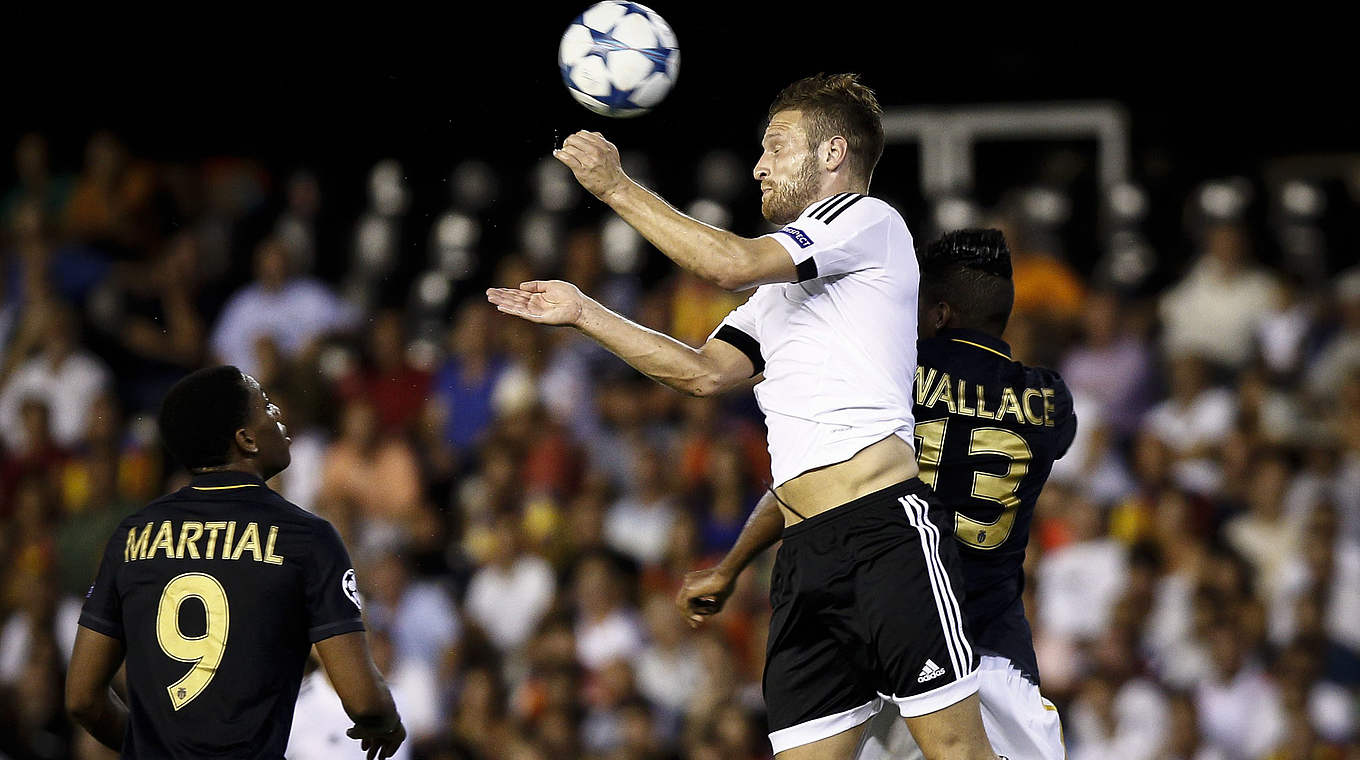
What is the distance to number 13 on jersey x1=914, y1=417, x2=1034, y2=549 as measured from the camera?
440 cm

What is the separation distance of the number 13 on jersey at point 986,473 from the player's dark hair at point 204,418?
1775mm

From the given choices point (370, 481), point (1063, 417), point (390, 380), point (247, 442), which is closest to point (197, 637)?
point (247, 442)

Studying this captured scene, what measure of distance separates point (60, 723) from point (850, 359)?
20.4ft

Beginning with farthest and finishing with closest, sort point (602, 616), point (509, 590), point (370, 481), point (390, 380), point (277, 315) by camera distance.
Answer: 1. point (277, 315)
2. point (390, 380)
3. point (370, 481)
4. point (509, 590)
5. point (602, 616)

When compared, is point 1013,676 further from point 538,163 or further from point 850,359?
point 538,163

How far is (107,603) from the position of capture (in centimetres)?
416

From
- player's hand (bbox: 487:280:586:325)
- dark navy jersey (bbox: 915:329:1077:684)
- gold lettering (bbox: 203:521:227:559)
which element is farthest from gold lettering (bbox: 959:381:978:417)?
gold lettering (bbox: 203:521:227:559)

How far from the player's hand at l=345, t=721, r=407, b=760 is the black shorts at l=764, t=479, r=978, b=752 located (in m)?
0.96

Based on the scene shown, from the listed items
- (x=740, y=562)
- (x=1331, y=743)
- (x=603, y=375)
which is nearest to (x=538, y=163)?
(x=603, y=375)

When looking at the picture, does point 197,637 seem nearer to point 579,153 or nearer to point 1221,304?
point 579,153

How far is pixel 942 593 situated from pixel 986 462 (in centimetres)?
55

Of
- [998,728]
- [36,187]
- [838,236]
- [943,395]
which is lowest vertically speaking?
[998,728]

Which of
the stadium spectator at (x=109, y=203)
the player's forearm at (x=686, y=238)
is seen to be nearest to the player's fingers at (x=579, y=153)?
the player's forearm at (x=686, y=238)

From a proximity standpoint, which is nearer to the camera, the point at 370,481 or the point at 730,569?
the point at 730,569
